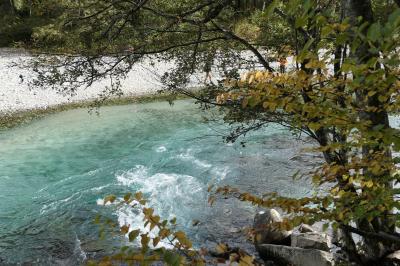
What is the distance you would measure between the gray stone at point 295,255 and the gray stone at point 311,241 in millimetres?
292

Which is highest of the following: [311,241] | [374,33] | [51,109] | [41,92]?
[374,33]

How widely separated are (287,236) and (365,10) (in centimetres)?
519

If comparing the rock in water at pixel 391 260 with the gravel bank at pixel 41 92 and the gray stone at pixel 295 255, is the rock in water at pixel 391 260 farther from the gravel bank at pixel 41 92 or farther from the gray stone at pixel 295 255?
the gravel bank at pixel 41 92

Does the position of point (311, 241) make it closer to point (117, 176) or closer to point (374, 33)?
point (374, 33)

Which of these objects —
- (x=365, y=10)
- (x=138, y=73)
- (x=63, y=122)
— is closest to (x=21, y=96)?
(x=63, y=122)

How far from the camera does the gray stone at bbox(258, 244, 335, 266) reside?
21.5ft

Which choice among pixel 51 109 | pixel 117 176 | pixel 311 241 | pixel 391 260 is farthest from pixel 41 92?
pixel 391 260

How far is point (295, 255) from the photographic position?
690cm

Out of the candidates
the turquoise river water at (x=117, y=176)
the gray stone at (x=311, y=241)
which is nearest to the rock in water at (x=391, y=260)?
the gray stone at (x=311, y=241)

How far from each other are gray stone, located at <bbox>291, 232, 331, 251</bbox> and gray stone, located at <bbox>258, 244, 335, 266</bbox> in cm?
29

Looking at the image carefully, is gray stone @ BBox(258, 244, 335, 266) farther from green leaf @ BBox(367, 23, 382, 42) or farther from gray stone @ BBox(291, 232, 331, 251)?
→ green leaf @ BBox(367, 23, 382, 42)

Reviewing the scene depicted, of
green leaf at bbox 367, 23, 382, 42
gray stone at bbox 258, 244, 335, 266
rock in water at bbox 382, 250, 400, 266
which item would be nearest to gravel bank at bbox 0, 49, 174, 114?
gray stone at bbox 258, 244, 335, 266

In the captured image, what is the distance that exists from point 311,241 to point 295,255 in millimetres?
459

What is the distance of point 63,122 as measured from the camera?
19.7 metres
